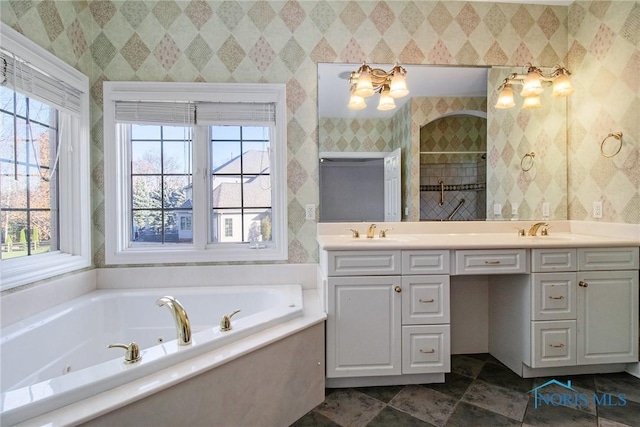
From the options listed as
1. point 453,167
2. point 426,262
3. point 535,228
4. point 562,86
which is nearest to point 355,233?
point 426,262

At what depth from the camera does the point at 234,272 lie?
232 cm

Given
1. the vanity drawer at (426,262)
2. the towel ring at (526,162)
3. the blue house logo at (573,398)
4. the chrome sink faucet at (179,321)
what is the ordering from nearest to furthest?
the chrome sink faucet at (179,321), the blue house logo at (573,398), the vanity drawer at (426,262), the towel ring at (526,162)

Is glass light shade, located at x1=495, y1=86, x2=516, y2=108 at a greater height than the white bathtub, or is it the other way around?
glass light shade, located at x1=495, y1=86, x2=516, y2=108

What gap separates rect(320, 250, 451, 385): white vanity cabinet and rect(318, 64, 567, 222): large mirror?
56 cm

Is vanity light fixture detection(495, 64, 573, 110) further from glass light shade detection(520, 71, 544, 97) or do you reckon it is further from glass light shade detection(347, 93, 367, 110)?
glass light shade detection(347, 93, 367, 110)

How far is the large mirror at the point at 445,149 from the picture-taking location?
91.7 inches

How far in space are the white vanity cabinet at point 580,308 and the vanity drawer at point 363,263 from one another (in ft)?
2.72

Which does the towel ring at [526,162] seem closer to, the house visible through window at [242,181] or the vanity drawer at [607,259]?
the vanity drawer at [607,259]

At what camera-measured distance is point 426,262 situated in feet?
6.11

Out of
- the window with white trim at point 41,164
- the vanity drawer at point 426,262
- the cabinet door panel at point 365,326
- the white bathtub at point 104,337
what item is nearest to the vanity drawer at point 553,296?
the vanity drawer at point 426,262

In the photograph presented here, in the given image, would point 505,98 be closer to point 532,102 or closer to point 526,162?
point 532,102

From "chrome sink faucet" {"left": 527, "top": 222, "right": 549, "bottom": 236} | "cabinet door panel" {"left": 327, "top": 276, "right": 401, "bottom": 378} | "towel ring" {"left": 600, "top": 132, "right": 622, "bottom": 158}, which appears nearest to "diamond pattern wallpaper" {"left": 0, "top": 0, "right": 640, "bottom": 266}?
"towel ring" {"left": 600, "top": 132, "right": 622, "bottom": 158}

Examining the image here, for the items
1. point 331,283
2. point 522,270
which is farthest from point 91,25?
point 522,270

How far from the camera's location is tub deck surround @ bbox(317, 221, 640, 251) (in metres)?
1.87
